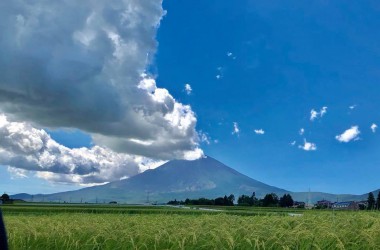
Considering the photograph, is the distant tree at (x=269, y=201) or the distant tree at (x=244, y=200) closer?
the distant tree at (x=269, y=201)

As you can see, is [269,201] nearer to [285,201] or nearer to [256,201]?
[285,201]

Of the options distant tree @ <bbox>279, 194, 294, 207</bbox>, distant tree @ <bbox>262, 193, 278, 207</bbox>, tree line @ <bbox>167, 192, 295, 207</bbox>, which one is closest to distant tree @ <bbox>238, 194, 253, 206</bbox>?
tree line @ <bbox>167, 192, 295, 207</bbox>

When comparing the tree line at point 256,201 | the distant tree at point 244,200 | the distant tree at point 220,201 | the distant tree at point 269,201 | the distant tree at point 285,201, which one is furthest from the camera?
the distant tree at point 244,200

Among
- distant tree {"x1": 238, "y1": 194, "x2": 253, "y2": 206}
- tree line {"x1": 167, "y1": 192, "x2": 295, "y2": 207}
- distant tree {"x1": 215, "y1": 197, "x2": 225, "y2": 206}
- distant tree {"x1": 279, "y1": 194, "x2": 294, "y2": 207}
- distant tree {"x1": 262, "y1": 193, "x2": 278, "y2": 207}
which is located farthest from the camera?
distant tree {"x1": 238, "y1": 194, "x2": 253, "y2": 206}

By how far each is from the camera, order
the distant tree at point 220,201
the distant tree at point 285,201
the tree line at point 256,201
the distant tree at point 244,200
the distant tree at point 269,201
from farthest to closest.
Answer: the distant tree at point 244,200
the distant tree at point 220,201
the distant tree at point 285,201
the tree line at point 256,201
the distant tree at point 269,201

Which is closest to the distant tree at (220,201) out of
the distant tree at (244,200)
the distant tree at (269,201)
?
the distant tree at (244,200)

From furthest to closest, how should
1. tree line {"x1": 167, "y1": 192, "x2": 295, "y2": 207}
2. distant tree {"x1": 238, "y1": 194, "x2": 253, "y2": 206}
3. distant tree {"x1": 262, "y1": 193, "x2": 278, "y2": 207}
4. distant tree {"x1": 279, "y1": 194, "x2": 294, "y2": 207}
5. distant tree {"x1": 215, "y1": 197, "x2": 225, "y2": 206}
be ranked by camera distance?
distant tree {"x1": 238, "y1": 194, "x2": 253, "y2": 206} < distant tree {"x1": 215, "y1": 197, "x2": 225, "y2": 206} < distant tree {"x1": 279, "y1": 194, "x2": 294, "y2": 207} < tree line {"x1": 167, "y1": 192, "x2": 295, "y2": 207} < distant tree {"x1": 262, "y1": 193, "x2": 278, "y2": 207}

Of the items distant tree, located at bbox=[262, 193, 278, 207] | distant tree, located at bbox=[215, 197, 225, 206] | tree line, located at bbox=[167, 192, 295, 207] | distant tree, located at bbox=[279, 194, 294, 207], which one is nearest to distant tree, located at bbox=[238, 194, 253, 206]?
tree line, located at bbox=[167, 192, 295, 207]

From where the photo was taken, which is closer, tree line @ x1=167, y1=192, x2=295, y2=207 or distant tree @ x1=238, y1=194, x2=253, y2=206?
tree line @ x1=167, y1=192, x2=295, y2=207

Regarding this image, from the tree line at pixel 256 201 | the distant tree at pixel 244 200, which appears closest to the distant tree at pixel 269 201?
the tree line at pixel 256 201

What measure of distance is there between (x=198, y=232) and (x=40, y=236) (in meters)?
3.78

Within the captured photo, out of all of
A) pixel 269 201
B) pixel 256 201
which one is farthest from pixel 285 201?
pixel 256 201

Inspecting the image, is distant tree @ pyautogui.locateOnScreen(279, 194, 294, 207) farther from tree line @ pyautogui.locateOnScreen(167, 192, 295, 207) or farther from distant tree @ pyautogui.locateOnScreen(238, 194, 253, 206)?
distant tree @ pyautogui.locateOnScreen(238, 194, 253, 206)

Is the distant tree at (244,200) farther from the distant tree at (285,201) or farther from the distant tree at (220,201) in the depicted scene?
the distant tree at (285,201)
